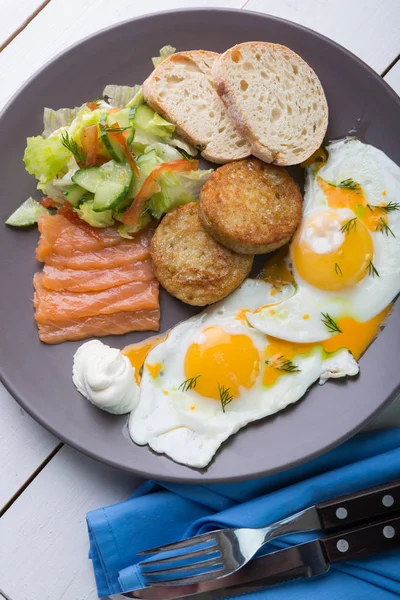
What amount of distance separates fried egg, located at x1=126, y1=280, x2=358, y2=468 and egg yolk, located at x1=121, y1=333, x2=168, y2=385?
57 millimetres

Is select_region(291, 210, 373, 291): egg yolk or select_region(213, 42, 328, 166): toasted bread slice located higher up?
select_region(213, 42, 328, 166): toasted bread slice

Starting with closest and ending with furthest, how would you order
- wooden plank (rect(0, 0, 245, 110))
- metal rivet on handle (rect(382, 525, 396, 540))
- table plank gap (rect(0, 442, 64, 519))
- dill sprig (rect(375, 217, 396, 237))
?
metal rivet on handle (rect(382, 525, 396, 540))
dill sprig (rect(375, 217, 396, 237))
table plank gap (rect(0, 442, 64, 519))
wooden plank (rect(0, 0, 245, 110))

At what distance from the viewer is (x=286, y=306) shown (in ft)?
10.7

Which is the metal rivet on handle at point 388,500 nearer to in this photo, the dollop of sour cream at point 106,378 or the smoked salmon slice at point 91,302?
the dollop of sour cream at point 106,378

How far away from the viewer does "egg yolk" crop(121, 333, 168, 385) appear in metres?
3.33

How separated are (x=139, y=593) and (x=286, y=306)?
153 centimetres

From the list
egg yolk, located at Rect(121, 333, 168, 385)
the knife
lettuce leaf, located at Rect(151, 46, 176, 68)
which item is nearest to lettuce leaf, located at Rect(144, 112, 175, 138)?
lettuce leaf, located at Rect(151, 46, 176, 68)

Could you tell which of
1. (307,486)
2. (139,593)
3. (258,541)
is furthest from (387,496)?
(139,593)

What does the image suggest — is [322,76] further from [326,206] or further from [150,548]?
[150,548]

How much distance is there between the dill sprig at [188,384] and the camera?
10.5ft

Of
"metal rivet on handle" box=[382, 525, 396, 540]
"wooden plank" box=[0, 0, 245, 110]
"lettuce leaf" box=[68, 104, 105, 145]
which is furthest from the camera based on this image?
"wooden plank" box=[0, 0, 245, 110]

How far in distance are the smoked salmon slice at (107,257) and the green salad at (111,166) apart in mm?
78

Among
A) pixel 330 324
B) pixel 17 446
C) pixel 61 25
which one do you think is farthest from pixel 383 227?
pixel 17 446

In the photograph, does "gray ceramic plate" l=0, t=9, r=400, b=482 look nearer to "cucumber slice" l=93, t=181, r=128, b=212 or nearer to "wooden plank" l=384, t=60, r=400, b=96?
"wooden plank" l=384, t=60, r=400, b=96
